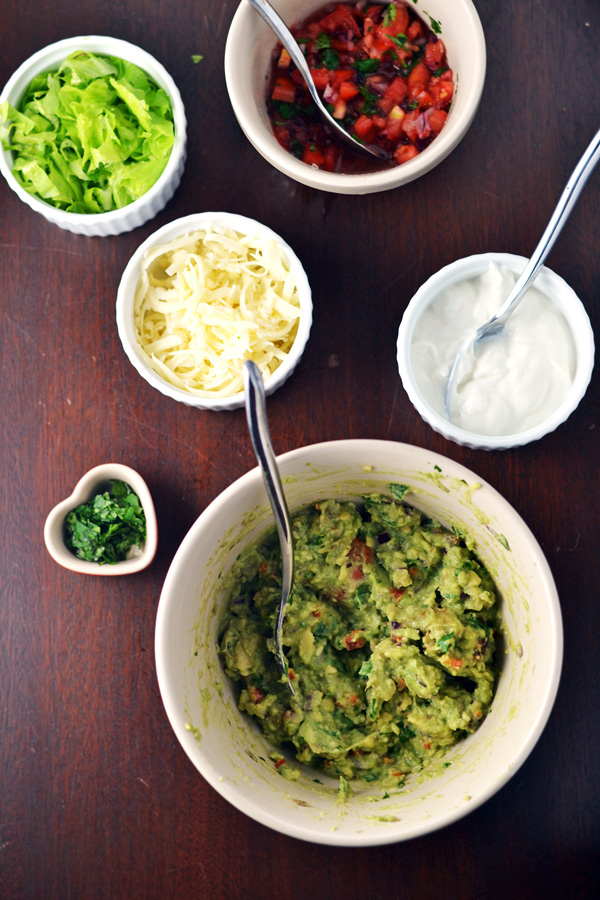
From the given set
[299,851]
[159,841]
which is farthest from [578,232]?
[159,841]

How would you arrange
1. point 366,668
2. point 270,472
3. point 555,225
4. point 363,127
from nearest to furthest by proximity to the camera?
point 270,472
point 555,225
point 366,668
point 363,127

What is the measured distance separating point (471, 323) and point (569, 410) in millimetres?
261

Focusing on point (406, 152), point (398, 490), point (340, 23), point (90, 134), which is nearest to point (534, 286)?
point (406, 152)

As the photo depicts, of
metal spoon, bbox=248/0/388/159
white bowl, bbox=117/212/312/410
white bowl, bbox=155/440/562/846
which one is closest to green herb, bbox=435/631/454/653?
white bowl, bbox=155/440/562/846

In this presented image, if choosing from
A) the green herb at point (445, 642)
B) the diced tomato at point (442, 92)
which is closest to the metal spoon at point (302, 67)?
the diced tomato at point (442, 92)

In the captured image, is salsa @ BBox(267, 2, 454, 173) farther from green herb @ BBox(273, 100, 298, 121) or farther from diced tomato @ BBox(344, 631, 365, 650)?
diced tomato @ BBox(344, 631, 365, 650)

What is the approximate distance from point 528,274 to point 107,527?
0.98 m

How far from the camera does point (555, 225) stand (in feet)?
4.95

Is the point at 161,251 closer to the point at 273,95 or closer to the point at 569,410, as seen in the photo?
the point at 273,95

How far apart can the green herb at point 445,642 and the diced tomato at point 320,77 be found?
45.2 inches

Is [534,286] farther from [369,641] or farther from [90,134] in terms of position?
[90,134]

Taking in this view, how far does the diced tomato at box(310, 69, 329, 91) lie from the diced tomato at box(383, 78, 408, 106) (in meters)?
0.13

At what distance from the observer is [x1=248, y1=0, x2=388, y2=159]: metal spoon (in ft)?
5.18

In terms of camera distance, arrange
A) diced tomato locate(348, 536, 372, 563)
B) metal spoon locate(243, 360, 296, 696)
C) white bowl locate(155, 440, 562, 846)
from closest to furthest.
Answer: metal spoon locate(243, 360, 296, 696)
white bowl locate(155, 440, 562, 846)
diced tomato locate(348, 536, 372, 563)
